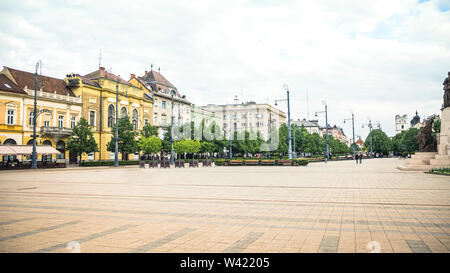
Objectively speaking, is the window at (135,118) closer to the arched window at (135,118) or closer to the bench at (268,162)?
the arched window at (135,118)

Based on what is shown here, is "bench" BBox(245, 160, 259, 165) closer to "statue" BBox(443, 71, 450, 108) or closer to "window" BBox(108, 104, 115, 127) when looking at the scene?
"statue" BBox(443, 71, 450, 108)

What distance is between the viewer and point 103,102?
55.0m

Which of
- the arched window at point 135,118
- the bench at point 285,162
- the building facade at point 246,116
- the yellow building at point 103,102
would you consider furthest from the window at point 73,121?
the building facade at point 246,116

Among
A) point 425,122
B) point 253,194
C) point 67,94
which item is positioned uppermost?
point 67,94

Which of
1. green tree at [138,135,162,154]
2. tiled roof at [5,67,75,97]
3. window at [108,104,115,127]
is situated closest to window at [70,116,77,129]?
tiled roof at [5,67,75,97]

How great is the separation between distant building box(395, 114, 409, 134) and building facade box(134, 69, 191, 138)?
125m

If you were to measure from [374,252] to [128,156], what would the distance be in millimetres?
58004

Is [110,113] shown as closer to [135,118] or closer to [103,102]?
[103,102]

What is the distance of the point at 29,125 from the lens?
43.2 meters

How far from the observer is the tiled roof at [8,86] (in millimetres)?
40781

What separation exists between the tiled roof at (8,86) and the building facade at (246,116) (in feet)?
205

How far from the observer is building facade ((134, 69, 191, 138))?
69062 millimetres
